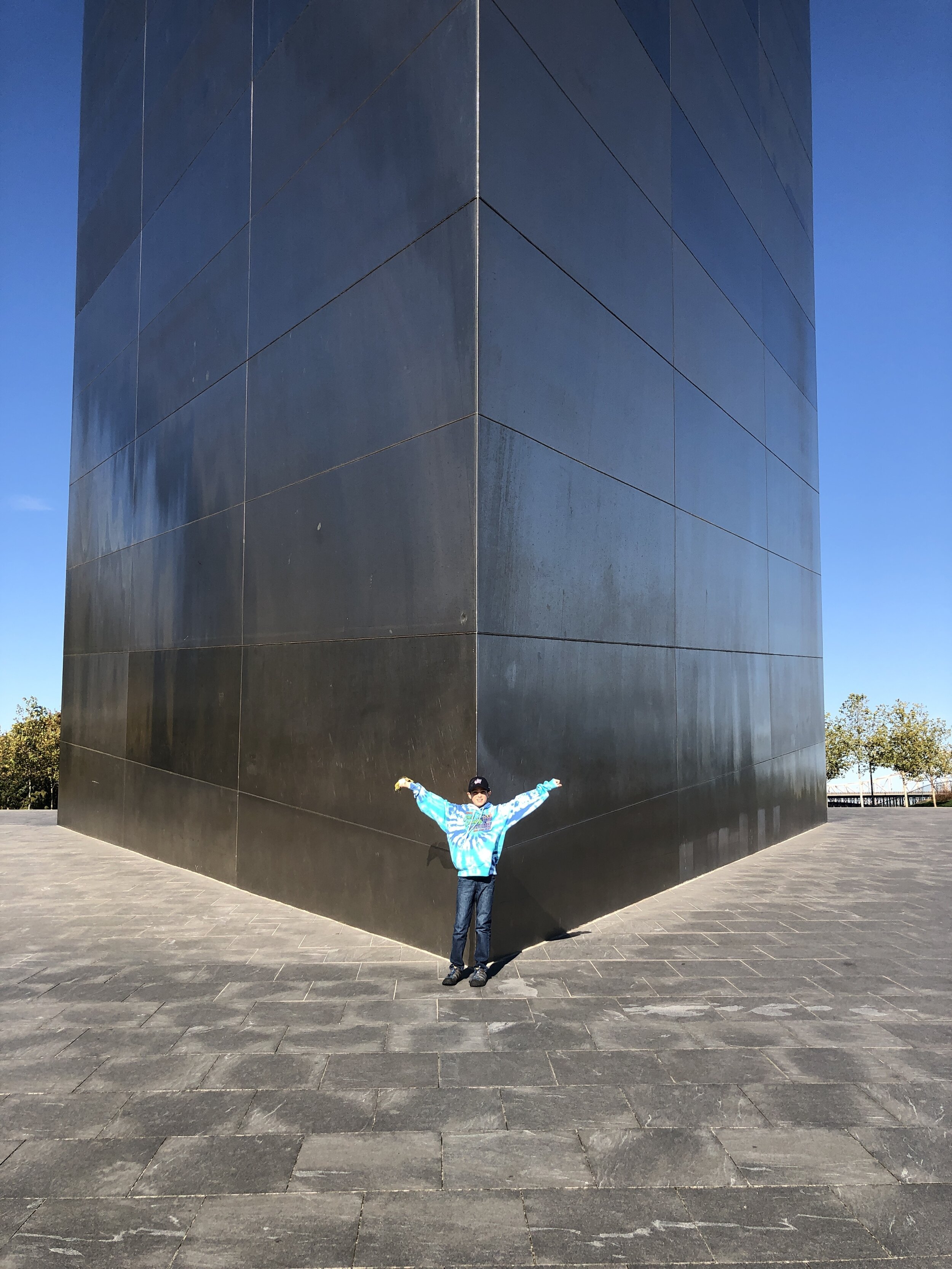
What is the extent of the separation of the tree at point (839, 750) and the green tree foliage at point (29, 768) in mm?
49659

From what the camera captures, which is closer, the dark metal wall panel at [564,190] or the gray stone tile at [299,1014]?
the gray stone tile at [299,1014]

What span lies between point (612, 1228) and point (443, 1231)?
677mm

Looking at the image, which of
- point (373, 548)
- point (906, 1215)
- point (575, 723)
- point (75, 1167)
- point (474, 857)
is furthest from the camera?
point (575, 723)

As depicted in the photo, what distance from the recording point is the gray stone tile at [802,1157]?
11.8 feet

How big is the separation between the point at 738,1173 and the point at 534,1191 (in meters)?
0.94

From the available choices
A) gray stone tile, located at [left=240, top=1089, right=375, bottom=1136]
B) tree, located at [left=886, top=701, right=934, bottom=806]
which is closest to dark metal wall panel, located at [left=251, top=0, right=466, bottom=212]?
gray stone tile, located at [left=240, top=1089, right=375, bottom=1136]

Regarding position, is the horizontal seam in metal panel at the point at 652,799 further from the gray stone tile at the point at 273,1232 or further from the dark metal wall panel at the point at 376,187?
the dark metal wall panel at the point at 376,187

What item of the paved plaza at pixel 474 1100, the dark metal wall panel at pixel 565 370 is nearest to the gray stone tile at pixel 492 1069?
the paved plaza at pixel 474 1100

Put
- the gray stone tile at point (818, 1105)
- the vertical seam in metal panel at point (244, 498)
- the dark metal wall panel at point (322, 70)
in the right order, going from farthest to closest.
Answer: the vertical seam in metal panel at point (244, 498) → the dark metal wall panel at point (322, 70) → the gray stone tile at point (818, 1105)

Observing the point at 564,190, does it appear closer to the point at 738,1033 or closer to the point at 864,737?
the point at 738,1033

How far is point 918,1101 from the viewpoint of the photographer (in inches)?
171

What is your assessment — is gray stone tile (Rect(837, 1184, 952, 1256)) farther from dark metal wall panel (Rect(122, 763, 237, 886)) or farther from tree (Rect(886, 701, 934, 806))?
tree (Rect(886, 701, 934, 806))

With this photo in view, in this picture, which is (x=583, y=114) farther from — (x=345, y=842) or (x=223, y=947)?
(x=223, y=947)

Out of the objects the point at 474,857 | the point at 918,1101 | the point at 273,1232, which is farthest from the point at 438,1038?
the point at 918,1101
